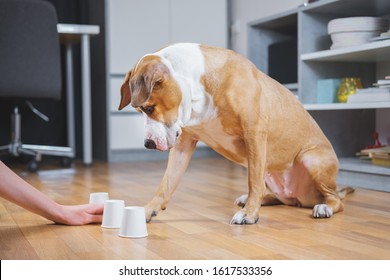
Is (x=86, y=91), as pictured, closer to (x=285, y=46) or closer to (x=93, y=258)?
(x=285, y=46)

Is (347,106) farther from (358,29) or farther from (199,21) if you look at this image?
(199,21)

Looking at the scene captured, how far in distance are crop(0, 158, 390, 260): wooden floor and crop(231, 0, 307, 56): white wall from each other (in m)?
2.27

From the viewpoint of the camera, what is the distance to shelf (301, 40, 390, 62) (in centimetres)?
266

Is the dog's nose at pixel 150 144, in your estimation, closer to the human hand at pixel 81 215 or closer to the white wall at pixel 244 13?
the human hand at pixel 81 215

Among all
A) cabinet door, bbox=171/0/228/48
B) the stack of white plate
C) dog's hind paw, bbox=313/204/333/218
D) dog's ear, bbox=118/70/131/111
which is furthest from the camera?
cabinet door, bbox=171/0/228/48

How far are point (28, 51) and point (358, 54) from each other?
1.96 metres

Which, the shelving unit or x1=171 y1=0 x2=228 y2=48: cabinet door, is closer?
the shelving unit

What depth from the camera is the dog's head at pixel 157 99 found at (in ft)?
5.32

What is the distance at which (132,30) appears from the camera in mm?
4414

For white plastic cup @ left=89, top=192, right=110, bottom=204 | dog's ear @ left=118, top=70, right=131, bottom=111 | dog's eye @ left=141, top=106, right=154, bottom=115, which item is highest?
dog's ear @ left=118, top=70, right=131, bottom=111

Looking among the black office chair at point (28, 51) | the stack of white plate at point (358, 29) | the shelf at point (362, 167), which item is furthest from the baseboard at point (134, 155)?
the stack of white plate at point (358, 29)

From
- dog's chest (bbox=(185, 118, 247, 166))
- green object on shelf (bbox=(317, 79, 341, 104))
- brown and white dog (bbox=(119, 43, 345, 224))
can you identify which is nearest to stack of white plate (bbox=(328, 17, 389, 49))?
green object on shelf (bbox=(317, 79, 341, 104))

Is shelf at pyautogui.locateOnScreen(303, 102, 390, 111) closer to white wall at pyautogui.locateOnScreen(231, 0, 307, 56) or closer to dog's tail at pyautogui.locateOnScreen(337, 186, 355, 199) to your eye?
dog's tail at pyautogui.locateOnScreen(337, 186, 355, 199)

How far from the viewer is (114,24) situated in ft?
14.3
